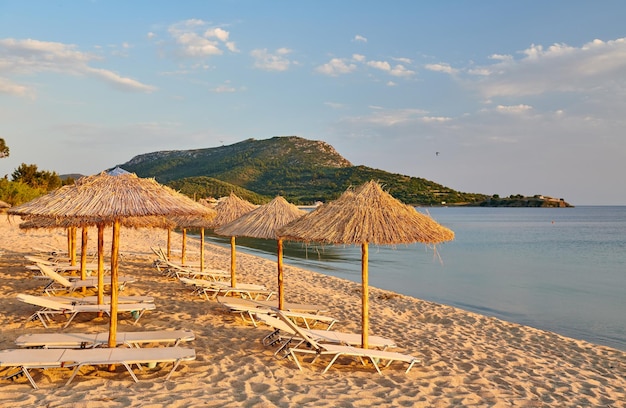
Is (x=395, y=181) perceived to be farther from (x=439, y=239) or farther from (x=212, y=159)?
(x=439, y=239)

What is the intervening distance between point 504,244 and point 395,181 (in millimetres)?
50051

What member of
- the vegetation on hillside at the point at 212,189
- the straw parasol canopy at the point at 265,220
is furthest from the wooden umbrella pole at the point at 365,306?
the vegetation on hillside at the point at 212,189

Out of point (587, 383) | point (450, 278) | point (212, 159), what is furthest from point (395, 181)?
point (587, 383)

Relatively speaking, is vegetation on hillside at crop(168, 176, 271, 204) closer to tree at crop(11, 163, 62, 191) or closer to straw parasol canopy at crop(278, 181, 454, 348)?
tree at crop(11, 163, 62, 191)

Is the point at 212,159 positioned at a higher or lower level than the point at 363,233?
higher

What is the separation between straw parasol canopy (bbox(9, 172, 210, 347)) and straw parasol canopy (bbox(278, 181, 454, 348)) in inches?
59.4

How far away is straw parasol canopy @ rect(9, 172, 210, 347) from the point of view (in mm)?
5223

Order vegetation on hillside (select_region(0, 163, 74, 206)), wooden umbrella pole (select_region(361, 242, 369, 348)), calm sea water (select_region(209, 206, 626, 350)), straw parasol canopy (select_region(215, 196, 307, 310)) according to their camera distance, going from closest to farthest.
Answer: wooden umbrella pole (select_region(361, 242, 369, 348)) → straw parasol canopy (select_region(215, 196, 307, 310)) → calm sea water (select_region(209, 206, 626, 350)) → vegetation on hillside (select_region(0, 163, 74, 206))

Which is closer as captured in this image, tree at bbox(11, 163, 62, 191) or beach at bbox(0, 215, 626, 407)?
beach at bbox(0, 215, 626, 407)

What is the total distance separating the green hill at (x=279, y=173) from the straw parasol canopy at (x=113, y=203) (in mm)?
56380

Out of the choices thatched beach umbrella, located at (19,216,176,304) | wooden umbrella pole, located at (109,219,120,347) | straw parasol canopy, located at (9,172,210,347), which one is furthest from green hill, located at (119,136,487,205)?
wooden umbrella pole, located at (109,219,120,347)

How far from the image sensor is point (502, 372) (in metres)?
6.37

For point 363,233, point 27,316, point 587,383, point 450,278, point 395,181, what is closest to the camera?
point 363,233

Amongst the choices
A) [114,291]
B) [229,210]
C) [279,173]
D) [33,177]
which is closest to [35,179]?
[33,177]
